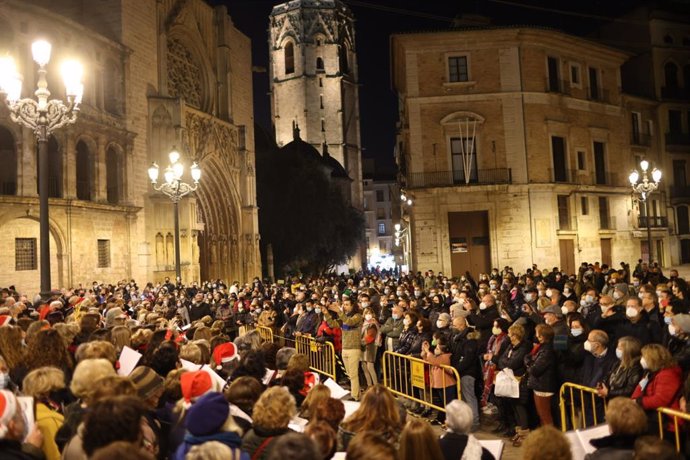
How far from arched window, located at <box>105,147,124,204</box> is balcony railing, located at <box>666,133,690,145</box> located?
32.8 meters

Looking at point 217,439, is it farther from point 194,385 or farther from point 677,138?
point 677,138

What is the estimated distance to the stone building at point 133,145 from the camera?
2441 cm

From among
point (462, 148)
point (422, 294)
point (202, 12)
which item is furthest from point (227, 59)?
point (422, 294)

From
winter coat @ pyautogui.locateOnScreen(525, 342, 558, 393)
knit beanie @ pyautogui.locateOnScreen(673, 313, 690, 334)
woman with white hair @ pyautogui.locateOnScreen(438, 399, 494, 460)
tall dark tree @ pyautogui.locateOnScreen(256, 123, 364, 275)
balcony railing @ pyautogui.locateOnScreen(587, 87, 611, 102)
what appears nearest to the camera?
woman with white hair @ pyautogui.locateOnScreen(438, 399, 494, 460)

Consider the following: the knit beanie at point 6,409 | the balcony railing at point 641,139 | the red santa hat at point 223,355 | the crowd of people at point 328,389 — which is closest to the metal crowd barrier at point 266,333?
the crowd of people at point 328,389

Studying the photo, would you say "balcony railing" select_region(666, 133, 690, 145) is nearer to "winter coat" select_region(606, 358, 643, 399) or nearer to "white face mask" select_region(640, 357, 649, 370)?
"winter coat" select_region(606, 358, 643, 399)

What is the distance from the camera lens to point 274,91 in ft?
237

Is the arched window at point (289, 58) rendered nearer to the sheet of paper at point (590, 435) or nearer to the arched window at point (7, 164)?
the arched window at point (7, 164)

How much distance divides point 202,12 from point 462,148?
18.8m

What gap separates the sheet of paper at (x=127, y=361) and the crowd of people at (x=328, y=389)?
7 cm

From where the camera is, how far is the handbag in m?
8.17

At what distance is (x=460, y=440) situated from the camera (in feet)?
14.5

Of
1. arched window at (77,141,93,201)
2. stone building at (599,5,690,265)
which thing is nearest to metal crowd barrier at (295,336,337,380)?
arched window at (77,141,93,201)

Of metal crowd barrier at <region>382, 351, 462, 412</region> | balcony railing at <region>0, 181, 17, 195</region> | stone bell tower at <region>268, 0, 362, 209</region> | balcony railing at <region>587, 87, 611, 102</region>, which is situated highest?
stone bell tower at <region>268, 0, 362, 209</region>
